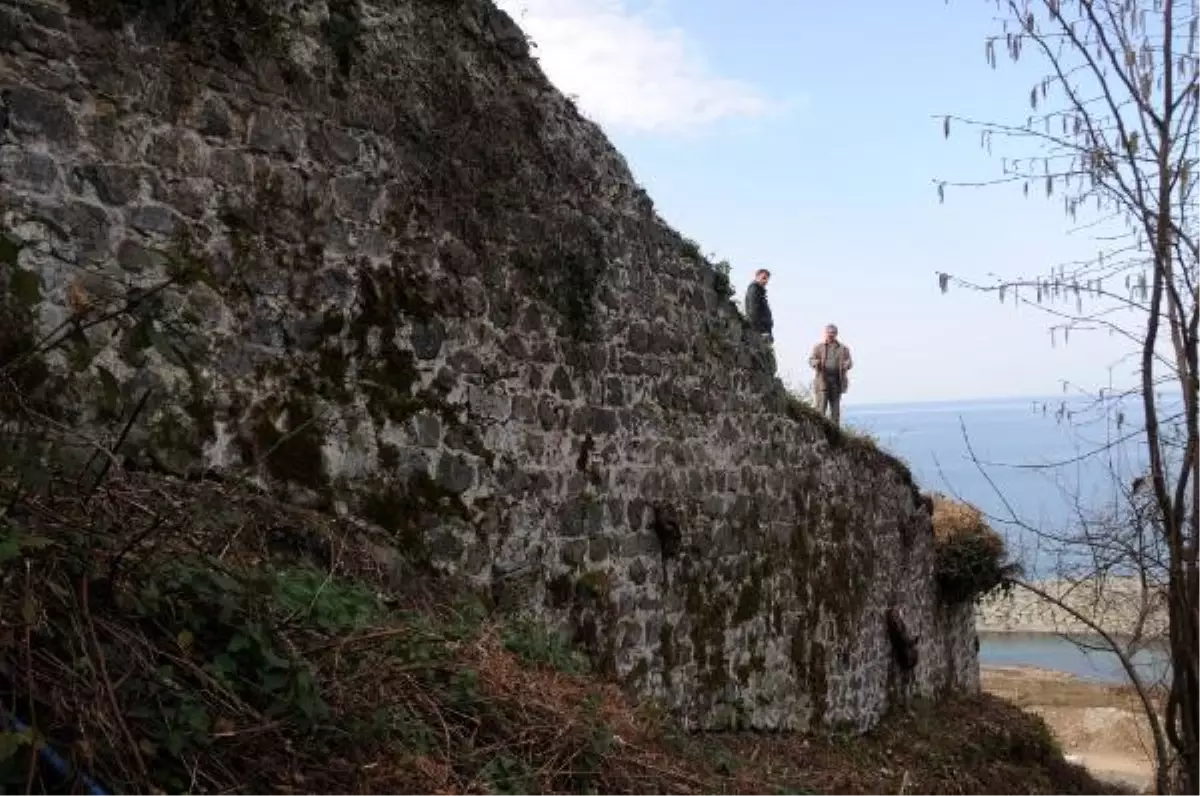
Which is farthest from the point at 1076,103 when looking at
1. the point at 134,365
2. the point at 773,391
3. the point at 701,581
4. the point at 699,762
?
the point at 134,365

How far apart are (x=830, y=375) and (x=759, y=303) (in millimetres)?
2499

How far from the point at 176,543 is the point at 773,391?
267 inches

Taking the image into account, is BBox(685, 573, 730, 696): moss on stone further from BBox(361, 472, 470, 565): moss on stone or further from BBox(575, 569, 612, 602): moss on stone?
BBox(361, 472, 470, 565): moss on stone

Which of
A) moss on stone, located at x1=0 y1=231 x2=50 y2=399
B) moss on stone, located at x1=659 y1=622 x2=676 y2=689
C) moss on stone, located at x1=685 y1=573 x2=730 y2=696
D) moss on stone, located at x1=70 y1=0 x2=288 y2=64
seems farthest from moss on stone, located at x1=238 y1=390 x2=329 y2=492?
moss on stone, located at x1=685 y1=573 x2=730 y2=696

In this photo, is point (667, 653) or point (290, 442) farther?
point (667, 653)

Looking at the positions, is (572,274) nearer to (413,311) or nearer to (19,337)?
(413,311)

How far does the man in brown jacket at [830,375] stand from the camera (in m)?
15.2

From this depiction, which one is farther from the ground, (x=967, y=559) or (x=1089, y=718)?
(x=967, y=559)

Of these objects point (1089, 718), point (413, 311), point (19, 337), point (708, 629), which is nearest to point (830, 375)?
point (708, 629)

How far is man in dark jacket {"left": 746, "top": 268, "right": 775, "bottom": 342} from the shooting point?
13148mm

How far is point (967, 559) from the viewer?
15133 mm

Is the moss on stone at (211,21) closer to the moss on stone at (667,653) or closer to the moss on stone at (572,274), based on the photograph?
the moss on stone at (572,274)

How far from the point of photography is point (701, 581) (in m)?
8.59

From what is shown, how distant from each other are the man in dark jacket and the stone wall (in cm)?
341
